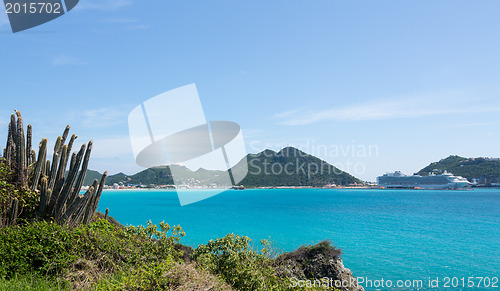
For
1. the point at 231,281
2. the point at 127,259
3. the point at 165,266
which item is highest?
the point at 165,266

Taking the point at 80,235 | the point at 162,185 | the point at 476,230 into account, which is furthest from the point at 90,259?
the point at 162,185

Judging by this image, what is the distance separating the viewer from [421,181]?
141 meters

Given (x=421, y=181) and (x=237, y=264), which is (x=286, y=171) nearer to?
(x=421, y=181)

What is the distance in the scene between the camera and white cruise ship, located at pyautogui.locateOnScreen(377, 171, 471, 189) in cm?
13300

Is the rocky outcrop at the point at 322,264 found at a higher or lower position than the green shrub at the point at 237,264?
lower

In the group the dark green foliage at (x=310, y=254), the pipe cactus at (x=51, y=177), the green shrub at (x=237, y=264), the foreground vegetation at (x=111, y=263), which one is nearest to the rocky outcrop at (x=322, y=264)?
the dark green foliage at (x=310, y=254)

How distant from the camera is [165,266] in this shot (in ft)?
15.2

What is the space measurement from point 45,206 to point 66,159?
45.8 inches

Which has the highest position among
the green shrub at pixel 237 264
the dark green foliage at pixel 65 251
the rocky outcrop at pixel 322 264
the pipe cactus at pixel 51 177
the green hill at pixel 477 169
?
the green hill at pixel 477 169

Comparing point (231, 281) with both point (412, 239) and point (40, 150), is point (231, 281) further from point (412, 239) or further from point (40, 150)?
point (412, 239)

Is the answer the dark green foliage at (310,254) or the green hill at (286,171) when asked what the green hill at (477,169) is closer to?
the green hill at (286,171)

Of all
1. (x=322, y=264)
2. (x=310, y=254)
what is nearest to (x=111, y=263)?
(x=310, y=254)

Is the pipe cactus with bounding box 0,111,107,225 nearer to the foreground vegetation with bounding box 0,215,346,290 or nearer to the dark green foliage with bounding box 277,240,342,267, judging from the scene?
the foreground vegetation with bounding box 0,215,346,290

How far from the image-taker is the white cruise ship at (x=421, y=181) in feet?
436
